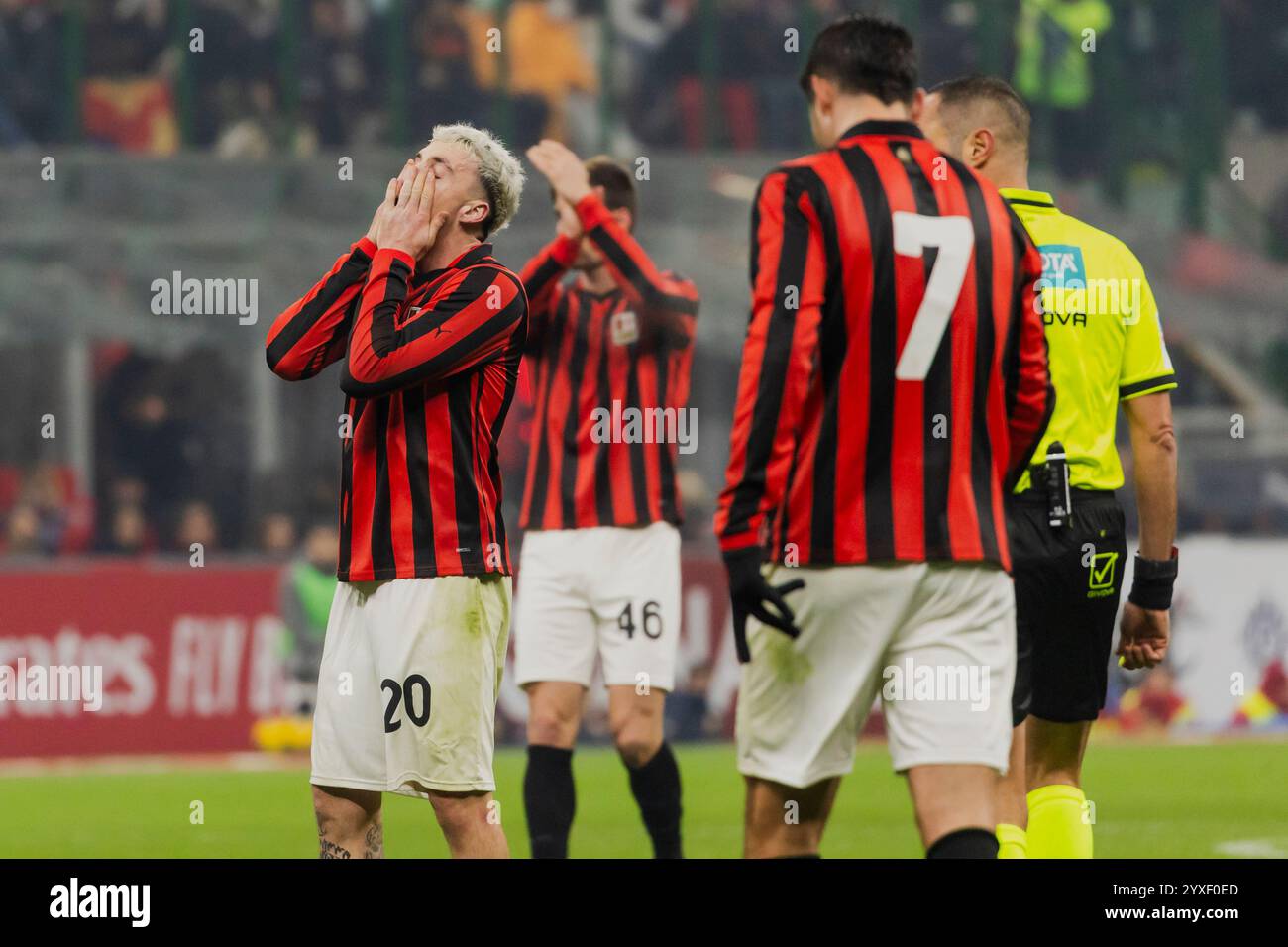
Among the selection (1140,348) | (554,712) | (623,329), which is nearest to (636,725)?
A: (554,712)

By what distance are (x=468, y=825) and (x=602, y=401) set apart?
2.75 m

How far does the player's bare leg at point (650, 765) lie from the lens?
6.48 meters

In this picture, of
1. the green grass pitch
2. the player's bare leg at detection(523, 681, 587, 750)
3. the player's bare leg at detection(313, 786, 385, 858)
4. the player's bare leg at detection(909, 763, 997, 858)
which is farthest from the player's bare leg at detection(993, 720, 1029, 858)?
the green grass pitch

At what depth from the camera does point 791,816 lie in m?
3.84

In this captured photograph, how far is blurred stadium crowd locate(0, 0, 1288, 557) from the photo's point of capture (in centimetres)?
1667

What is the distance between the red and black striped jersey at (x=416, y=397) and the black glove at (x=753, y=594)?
2.83ft

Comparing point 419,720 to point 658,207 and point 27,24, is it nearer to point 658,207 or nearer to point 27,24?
point 658,207

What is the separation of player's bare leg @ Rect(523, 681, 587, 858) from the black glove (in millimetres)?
2482

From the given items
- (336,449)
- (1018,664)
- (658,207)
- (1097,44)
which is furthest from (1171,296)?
(1018,664)

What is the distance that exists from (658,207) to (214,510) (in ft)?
15.1

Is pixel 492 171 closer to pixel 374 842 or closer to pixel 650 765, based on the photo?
pixel 374 842

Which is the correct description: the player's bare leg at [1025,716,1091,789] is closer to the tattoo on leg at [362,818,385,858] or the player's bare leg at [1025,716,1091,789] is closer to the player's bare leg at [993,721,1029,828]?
the player's bare leg at [993,721,1029,828]

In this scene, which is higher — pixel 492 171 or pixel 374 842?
pixel 492 171
